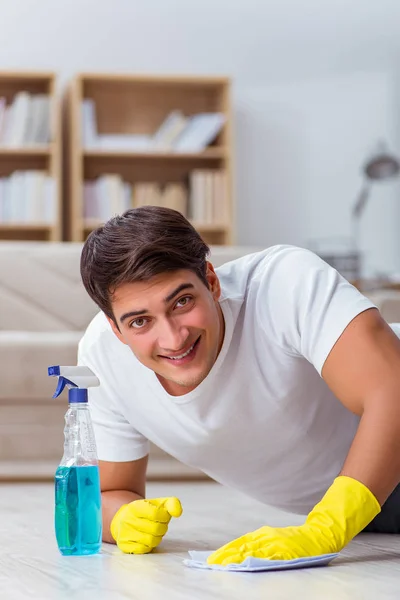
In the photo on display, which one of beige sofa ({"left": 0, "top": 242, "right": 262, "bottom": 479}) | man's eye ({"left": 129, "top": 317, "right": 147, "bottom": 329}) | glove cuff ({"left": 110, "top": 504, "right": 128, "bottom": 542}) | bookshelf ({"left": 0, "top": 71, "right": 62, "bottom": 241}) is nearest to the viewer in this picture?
man's eye ({"left": 129, "top": 317, "right": 147, "bottom": 329})

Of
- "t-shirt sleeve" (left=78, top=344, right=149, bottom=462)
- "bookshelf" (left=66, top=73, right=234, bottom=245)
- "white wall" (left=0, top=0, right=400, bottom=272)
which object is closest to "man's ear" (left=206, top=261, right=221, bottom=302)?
"t-shirt sleeve" (left=78, top=344, right=149, bottom=462)

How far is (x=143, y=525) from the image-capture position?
1.43 meters

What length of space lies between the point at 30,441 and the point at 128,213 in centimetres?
161

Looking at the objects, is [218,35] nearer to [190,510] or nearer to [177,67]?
[177,67]

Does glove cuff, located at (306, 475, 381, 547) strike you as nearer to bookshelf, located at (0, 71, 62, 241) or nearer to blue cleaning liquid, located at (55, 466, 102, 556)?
blue cleaning liquid, located at (55, 466, 102, 556)

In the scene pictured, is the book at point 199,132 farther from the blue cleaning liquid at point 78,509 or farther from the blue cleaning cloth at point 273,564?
the blue cleaning cloth at point 273,564

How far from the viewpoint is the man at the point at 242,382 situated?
1.30 meters

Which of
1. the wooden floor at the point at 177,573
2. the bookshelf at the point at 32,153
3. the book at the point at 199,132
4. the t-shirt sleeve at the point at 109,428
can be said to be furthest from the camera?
the book at the point at 199,132

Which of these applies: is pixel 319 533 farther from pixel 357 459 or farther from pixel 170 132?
pixel 170 132

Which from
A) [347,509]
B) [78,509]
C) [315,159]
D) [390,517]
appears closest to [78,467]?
[78,509]

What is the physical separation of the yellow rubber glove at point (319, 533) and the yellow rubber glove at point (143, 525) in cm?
15

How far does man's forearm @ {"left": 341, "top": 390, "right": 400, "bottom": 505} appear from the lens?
1288 mm

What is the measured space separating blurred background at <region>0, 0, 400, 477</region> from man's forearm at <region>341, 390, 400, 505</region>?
126 inches

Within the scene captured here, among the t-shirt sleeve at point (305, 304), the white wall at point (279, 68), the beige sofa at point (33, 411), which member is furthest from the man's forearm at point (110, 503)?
the white wall at point (279, 68)
